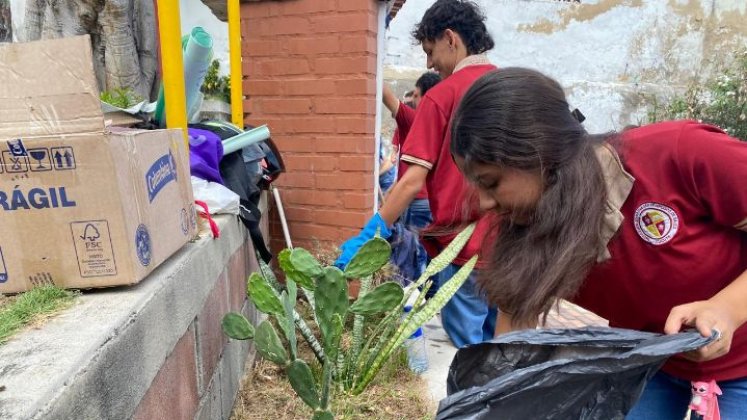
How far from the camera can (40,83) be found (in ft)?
3.48

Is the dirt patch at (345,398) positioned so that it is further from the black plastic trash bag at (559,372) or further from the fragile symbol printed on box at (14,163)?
the fragile symbol printed on box at (14,163)

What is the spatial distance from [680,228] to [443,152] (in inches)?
49.9

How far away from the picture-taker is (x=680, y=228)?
114cm

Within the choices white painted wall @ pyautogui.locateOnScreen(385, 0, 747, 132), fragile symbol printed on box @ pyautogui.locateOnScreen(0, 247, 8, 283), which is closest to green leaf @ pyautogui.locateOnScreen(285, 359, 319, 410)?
fragile symbol printed on box @ pyautogui.locateOnScreen(0, 247, 8, 283)

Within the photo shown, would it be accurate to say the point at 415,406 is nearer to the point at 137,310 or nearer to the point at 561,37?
the point at 137,310

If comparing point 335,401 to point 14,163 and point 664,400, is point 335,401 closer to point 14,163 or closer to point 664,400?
point 664,400

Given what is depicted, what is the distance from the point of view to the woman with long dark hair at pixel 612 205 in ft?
3.47

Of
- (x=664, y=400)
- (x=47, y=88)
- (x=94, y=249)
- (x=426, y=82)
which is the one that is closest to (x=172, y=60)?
(x=47, y=88)

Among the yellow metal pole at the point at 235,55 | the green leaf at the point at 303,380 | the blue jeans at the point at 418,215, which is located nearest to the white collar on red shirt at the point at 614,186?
the green leaf at the point at 303,380

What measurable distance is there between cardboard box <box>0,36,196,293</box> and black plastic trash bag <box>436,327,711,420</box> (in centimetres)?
78

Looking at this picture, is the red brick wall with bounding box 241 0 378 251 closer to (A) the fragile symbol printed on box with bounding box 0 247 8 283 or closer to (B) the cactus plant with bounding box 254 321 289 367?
(B) the cactus plant with bounding box 254 321 289 367

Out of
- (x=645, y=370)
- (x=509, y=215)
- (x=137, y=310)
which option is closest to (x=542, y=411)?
(x=645, y=370)

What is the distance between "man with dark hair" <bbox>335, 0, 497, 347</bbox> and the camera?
2283mm

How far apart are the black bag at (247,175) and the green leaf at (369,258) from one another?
60 centimetres
